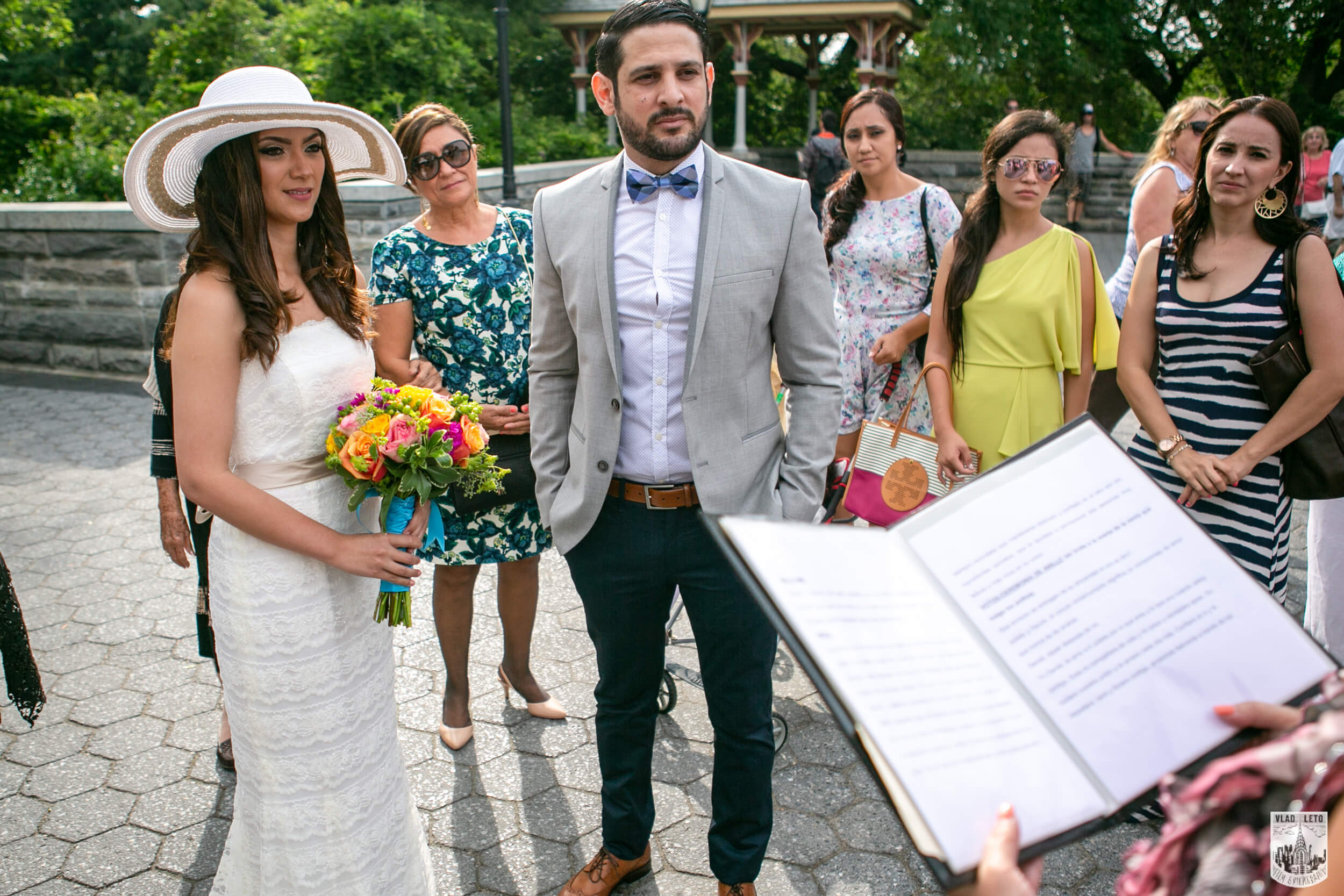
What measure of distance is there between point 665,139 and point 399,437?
982 mm

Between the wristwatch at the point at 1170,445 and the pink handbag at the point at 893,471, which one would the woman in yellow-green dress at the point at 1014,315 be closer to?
the pink handbag at the point at 893,471

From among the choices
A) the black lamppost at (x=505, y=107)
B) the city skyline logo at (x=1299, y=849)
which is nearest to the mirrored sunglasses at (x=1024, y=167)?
the city skyline logo at (x=1299, y=849)

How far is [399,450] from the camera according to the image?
2277mm

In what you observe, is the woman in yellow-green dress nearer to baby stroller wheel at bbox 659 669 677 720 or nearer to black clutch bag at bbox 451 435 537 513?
baby stroller wheel at bbox 659 669 677 720

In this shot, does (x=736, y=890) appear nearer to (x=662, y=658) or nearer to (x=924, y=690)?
(x=662, y=658)

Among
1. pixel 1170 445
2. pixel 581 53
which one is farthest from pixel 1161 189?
pixel 581 53

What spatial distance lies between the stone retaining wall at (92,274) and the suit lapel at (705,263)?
6325 millimetres

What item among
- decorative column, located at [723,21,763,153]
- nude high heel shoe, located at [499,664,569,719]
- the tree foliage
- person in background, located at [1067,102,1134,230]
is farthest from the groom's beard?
decorative column, located at [723,21,763,153]

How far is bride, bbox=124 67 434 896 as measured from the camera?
7.24 feet

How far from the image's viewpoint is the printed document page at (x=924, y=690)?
36.0 inches

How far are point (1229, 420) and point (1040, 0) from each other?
18030mm

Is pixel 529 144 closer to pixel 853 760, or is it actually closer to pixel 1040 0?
pixel 1040 0

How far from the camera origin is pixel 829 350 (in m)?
2.50

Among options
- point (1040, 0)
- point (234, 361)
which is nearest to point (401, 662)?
point (234, 361)
